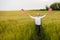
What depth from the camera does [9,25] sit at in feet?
3.66

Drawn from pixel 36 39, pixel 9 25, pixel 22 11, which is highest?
pixel 22 11

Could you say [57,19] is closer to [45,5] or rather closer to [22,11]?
[45,5]

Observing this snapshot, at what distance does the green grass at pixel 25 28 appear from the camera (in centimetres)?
110

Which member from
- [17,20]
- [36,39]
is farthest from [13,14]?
[36,39]

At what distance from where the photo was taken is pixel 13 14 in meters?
1.13

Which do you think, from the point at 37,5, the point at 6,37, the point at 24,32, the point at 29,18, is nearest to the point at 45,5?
the point at 37,5

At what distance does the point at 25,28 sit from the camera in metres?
1.11

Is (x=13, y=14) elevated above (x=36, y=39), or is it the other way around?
(x=13, y=14)

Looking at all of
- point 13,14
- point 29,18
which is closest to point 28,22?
point 29,18

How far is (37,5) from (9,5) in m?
0.23

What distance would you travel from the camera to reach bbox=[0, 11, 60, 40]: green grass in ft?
3.61

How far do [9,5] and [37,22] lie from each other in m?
0.27

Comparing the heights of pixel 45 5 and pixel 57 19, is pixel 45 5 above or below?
above

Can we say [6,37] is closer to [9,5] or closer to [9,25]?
[9,25]
